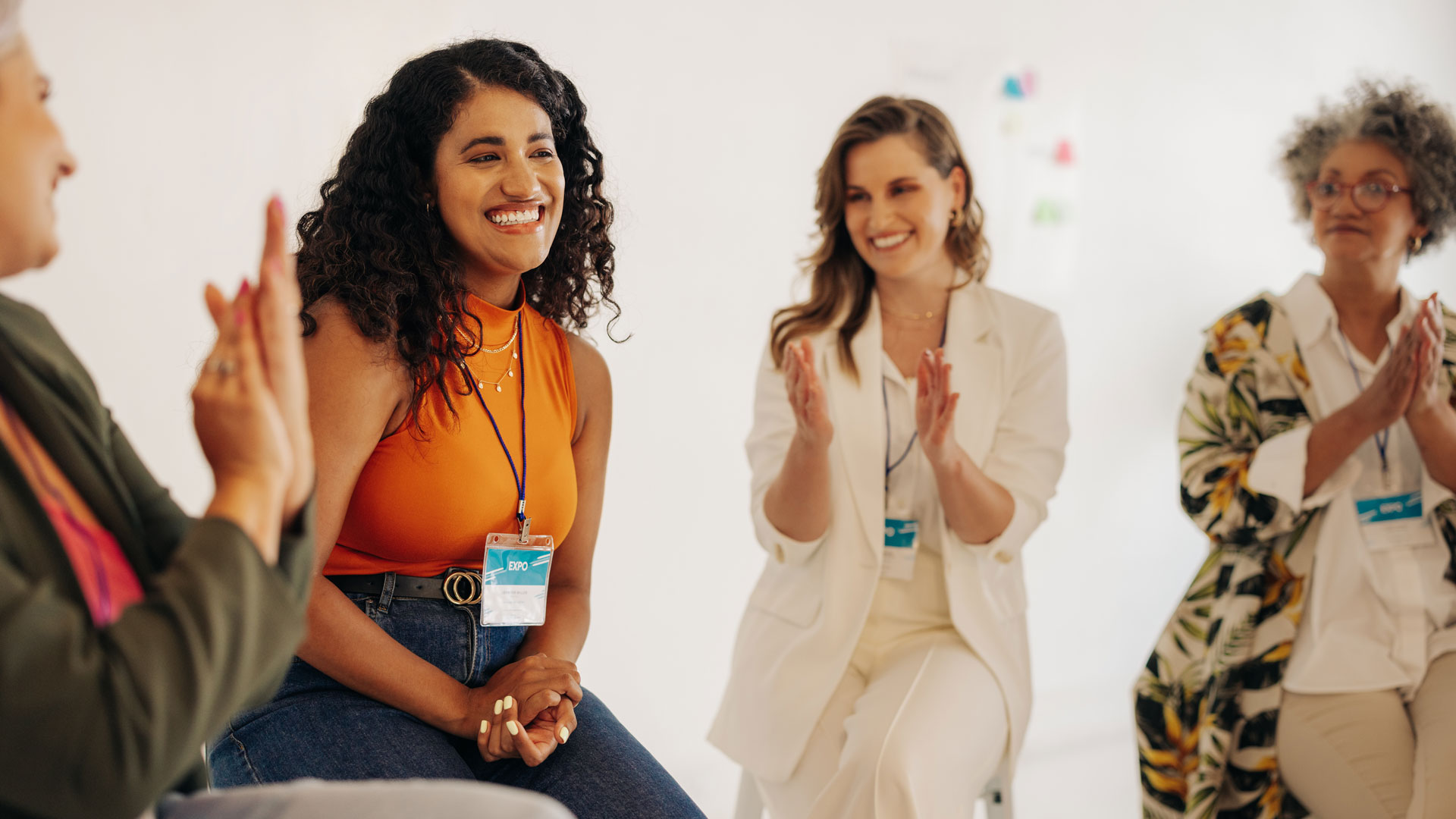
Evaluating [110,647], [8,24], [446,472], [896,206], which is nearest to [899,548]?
[896,206]

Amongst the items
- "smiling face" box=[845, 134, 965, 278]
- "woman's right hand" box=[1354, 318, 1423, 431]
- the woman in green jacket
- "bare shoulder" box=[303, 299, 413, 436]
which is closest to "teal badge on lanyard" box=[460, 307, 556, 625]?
"bare shoulder" box=[303, 299, 413, 436]

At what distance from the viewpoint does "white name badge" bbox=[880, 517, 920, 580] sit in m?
2.12

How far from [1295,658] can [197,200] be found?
254 cm

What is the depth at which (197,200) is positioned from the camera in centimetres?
241

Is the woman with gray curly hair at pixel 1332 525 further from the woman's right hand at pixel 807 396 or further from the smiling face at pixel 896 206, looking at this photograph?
the woman's right hand at pixel 807 396

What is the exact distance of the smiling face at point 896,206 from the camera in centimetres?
221

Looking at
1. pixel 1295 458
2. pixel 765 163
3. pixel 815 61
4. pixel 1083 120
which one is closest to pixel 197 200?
pixel 765 163

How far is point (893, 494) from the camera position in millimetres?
2186

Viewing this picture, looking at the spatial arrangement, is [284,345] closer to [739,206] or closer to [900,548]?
[900,548]

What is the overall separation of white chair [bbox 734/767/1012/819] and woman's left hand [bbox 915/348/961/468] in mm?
627

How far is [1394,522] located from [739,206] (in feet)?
5.95

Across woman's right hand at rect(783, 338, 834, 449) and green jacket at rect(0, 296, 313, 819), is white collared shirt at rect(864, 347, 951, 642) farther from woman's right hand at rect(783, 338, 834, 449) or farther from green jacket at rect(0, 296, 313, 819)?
green jacket at rect(0, 296, 313, 819)

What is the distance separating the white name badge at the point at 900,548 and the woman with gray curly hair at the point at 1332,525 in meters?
0.67

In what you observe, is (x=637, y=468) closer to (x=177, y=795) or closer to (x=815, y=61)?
(x=815, y=61)
